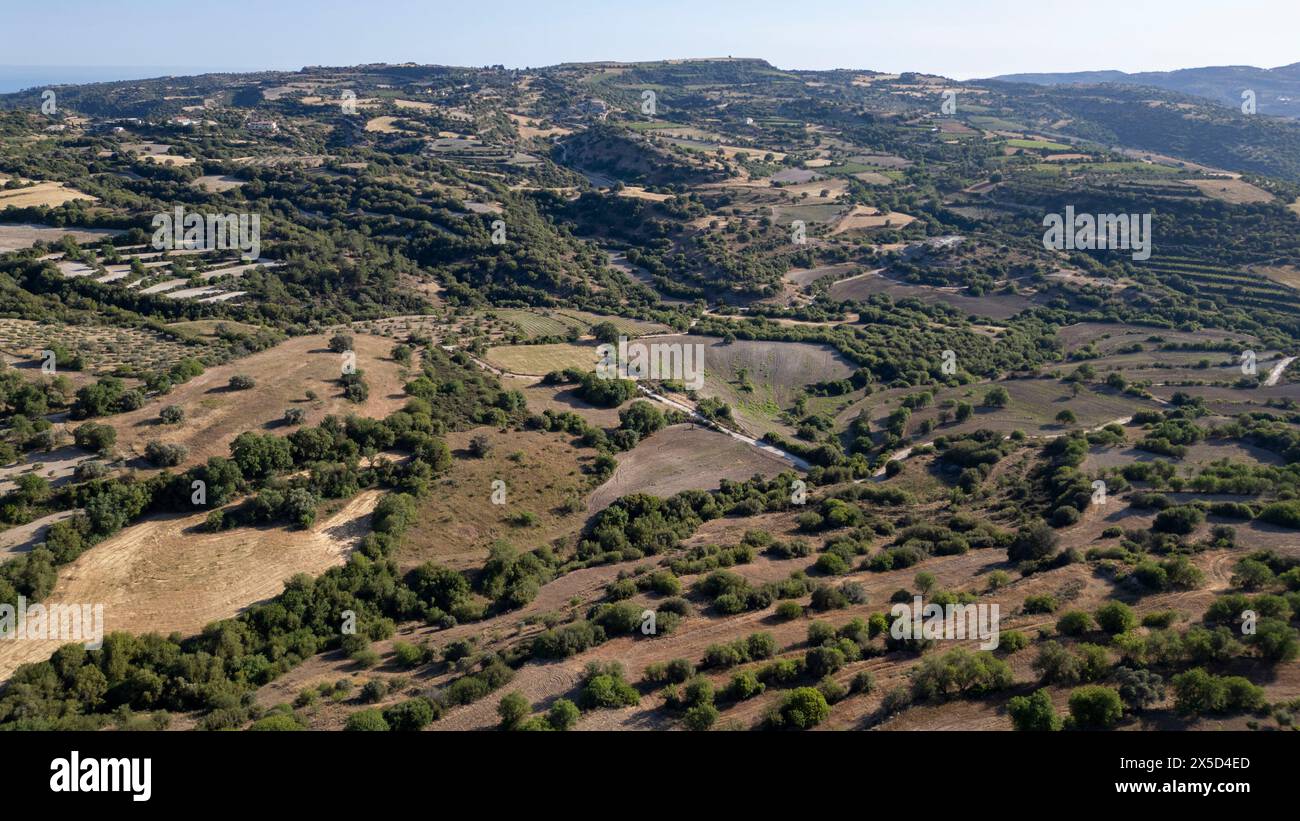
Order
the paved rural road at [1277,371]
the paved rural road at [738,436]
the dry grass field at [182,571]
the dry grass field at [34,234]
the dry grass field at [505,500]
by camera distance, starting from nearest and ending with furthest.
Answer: the dry grass field at [182,571], the dry grass field at [505,500], the paved rural road at [738,436], the paved rural road at [1277,371], the dry grass field at [34,234]

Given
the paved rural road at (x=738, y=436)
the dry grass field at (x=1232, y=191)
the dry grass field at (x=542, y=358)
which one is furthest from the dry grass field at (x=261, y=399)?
the dry grass field at (x=1232, y=191)

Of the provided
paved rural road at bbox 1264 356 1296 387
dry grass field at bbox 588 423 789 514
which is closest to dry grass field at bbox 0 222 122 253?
dry grass field at bbox 588 423 789 514

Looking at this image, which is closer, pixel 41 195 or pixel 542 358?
pixel 542 358

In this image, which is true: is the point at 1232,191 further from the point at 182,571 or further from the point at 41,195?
the point at 41,195

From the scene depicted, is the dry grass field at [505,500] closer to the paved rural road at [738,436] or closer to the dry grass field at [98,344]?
the paved rural road at [738,436]

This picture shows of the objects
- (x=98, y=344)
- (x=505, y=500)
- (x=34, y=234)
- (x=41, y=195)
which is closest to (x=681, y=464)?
(x=505, y=500)
